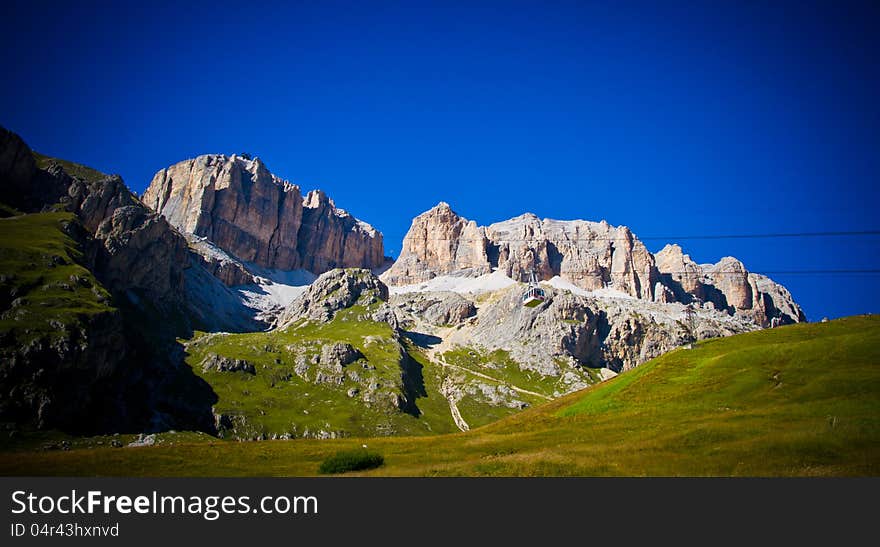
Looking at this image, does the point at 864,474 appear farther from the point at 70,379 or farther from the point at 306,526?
the point at 70,379

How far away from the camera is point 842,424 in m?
35.3

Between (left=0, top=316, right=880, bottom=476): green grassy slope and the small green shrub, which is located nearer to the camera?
(left=0, top=316, right=880, bottom=476): green grassy slope

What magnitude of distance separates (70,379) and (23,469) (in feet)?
444

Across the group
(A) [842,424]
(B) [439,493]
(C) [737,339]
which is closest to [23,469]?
(B) [439,493]

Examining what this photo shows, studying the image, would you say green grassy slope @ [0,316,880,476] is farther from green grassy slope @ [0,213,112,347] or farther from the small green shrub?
green grassy slope @ [0,213,112,347]

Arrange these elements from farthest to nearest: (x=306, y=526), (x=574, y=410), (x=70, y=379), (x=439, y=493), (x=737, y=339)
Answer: (x=70, y=379)
(x=737, y=339)
(x=574, y=410)
(x=439, y=493)
(x=306, y=526)

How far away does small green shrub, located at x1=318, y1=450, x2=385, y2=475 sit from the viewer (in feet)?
120

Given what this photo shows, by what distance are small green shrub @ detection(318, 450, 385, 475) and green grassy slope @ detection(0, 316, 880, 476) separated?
59.7 inches

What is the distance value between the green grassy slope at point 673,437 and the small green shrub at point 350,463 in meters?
1.52

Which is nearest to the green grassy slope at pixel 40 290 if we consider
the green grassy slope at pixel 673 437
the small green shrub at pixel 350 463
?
the green grassy slope at pixel 673 437

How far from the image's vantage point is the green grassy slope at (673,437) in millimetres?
32875

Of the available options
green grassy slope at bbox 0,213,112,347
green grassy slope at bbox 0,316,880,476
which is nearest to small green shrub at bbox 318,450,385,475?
green grassy slope at bbox 0,316,880,476

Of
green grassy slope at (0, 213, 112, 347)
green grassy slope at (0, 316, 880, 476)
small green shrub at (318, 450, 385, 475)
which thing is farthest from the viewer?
green grassy slope at (0, 213, 112, 347)

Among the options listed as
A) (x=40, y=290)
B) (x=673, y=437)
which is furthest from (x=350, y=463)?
(x=40, y=290)
